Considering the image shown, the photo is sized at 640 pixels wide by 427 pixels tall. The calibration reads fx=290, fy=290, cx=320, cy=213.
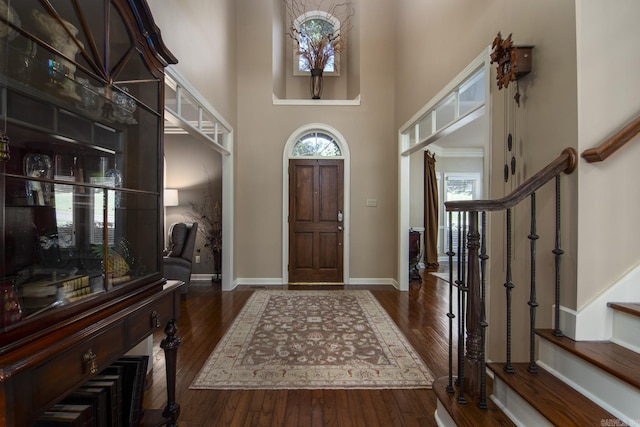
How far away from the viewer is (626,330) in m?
1.34

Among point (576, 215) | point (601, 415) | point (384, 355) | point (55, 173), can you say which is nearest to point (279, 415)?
point (384, 355)

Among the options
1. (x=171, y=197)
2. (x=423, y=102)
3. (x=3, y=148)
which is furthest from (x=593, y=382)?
(x=171, y=197)

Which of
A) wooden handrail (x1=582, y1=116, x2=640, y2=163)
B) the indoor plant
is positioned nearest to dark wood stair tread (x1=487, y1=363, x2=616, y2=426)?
wooden handrail (x1=582, y1=116, x2=640, y2=163)

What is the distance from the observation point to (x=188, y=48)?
281 centimetres

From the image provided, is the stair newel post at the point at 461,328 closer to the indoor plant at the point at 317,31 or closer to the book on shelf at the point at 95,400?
the book on shelf at the point at 95,400

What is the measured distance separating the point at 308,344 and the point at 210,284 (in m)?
2.98

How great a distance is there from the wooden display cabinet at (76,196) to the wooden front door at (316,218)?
3.35m

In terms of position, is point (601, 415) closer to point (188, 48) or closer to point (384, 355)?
point (384, 355)

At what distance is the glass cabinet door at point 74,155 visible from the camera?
90 centimetres

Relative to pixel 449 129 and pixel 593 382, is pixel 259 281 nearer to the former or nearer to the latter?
pixel 449 129

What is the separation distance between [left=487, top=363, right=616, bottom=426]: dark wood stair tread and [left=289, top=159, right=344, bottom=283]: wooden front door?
3546 mm

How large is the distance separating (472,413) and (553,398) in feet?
1.18

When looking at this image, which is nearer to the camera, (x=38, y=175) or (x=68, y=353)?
(x=68, y=353)

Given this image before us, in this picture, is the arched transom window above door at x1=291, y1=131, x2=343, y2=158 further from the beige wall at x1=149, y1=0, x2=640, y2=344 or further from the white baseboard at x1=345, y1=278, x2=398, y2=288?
the white baseboard at x1=345, y1=278, x2=398, y2=288
